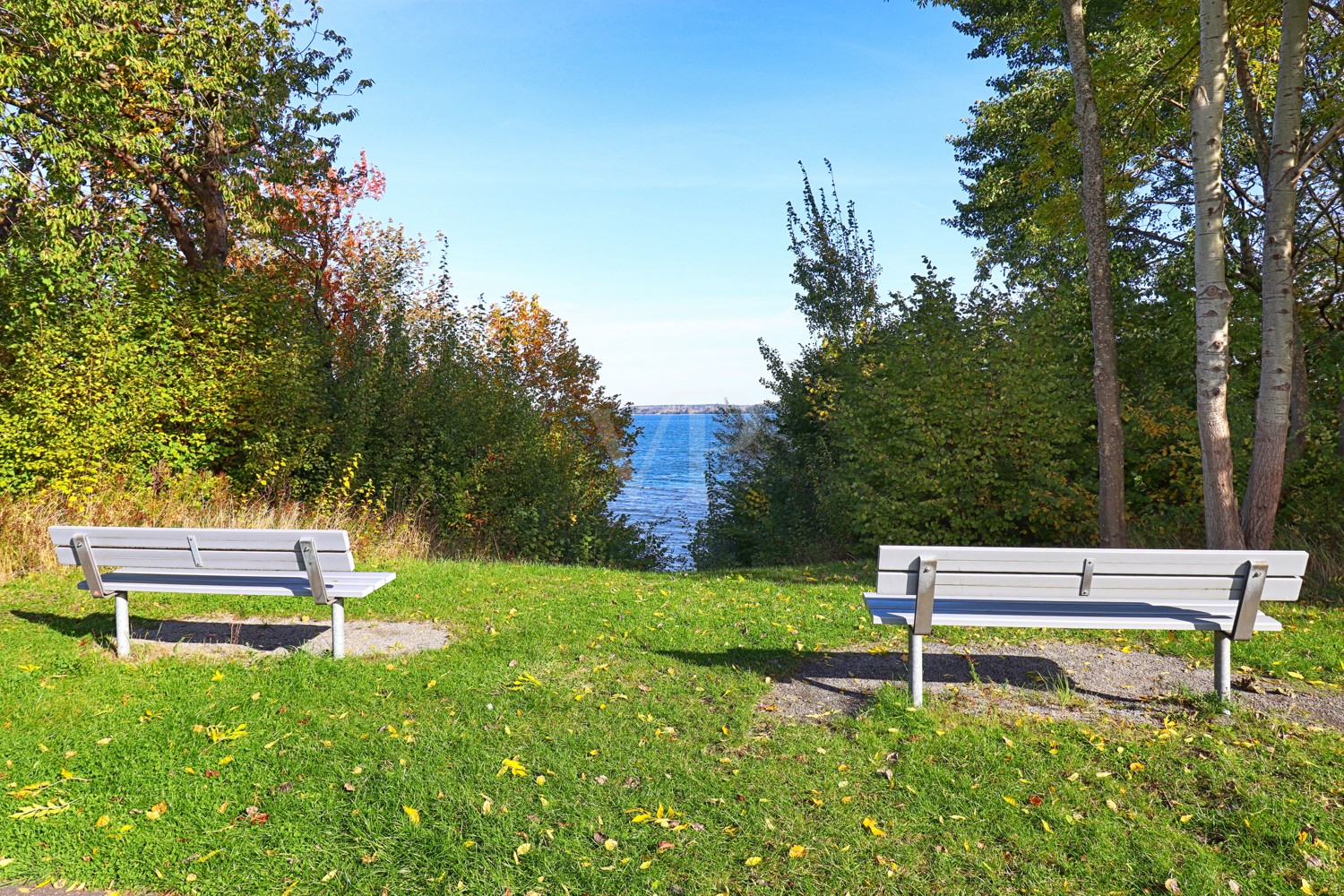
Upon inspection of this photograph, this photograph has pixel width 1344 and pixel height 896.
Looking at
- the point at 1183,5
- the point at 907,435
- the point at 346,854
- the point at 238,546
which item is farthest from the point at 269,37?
the point at 346,854

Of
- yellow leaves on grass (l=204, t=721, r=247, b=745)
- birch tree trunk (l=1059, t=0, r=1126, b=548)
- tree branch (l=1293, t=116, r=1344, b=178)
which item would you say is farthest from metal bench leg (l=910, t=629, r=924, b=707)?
tree branch (l=1293, t=116, r=1344, b=178)

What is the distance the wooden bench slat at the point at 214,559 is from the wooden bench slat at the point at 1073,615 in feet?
11.6

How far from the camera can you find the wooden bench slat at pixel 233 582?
5129mm

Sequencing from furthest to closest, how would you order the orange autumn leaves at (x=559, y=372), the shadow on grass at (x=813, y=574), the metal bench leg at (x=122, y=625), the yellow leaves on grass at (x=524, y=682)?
1. the orange autumn leaves at (x=559, y=372)
2. the shadow on grass at (x=813, y=574)
3. the metal bench leg at (x=122, y=625)
4. the yellow leaves on grass at (x=524, y=682)

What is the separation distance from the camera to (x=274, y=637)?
584 centimetres

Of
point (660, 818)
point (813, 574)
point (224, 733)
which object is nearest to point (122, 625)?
point (224, 733)

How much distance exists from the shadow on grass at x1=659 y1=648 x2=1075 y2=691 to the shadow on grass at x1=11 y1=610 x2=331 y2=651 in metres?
2.84

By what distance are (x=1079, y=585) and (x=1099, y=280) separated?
5.52 meters

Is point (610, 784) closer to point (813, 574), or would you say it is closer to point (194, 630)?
point (194, 630)

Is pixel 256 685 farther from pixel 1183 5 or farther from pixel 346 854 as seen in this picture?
pixel 1183 5

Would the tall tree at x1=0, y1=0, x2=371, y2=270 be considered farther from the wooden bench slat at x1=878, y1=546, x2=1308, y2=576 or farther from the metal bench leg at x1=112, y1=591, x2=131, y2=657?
the wooden bench slat at x1=878, y1=546, x2=1308, y2=576

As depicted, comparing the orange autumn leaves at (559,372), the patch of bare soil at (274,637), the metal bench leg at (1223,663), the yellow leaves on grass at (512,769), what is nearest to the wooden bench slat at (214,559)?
the patch of bare soil at (274,637)

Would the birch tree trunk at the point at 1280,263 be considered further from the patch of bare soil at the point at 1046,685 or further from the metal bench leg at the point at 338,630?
the metal bench leg at the point at 338,630

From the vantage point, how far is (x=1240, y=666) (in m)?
4.99
